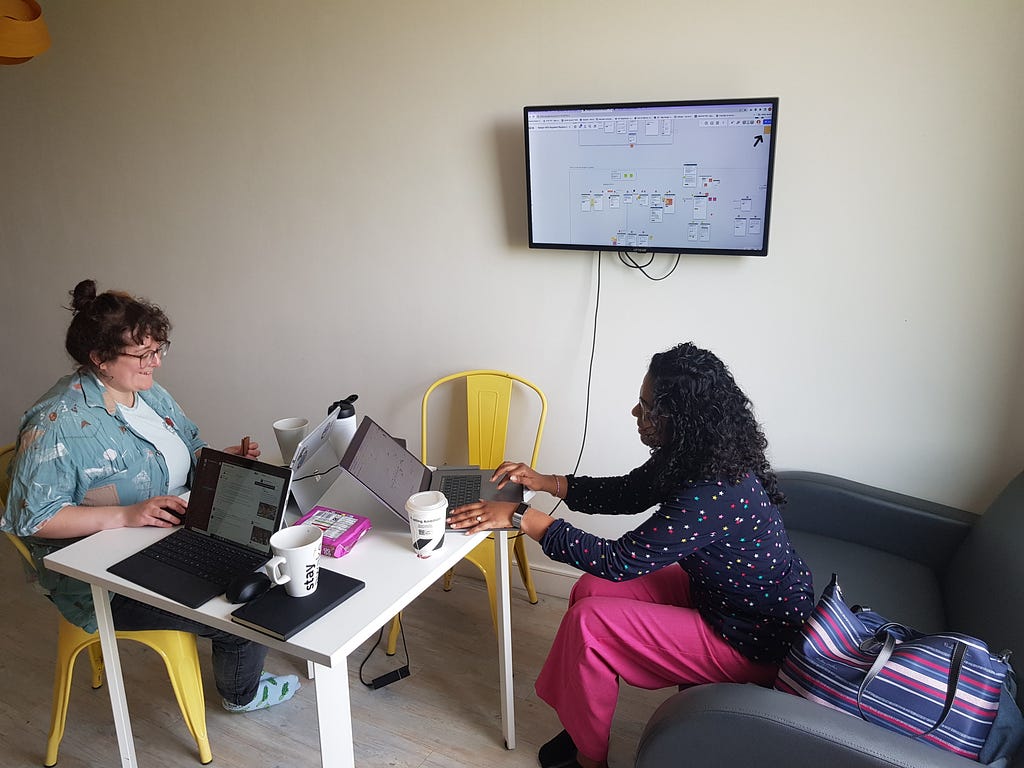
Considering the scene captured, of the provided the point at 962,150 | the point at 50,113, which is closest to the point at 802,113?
the point at 962,150

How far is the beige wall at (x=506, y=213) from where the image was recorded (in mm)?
2230

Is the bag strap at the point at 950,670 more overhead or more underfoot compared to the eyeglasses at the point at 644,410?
more underfoot

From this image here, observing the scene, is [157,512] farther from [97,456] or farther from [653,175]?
[653,175]

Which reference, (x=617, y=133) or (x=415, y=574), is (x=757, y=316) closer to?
(x=617, y=133)

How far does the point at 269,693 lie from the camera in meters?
2.41

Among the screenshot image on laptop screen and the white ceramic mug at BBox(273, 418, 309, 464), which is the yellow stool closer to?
the screenshot image on laptop screen

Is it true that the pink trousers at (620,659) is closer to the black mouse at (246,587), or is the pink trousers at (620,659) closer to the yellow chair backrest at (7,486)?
the black mouse at (246,587)

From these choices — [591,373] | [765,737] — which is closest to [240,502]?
[765,737]

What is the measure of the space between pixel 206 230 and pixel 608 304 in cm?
177

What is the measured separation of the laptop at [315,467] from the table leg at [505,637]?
0.47 meters

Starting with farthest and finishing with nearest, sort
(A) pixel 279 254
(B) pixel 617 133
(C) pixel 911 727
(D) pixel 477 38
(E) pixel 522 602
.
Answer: (A) pixel 279 254 < (E) pixel 522 602 < (D) pixel 477 38 < (B) pixel 617 133 < (C) pixel 911 727

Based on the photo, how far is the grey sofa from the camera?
4.88 feet

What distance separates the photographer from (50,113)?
359 cm

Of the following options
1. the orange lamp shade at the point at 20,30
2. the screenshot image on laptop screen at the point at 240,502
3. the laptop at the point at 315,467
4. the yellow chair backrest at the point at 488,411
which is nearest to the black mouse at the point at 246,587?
the screenshot image on laptop screen at the point at 240,502
